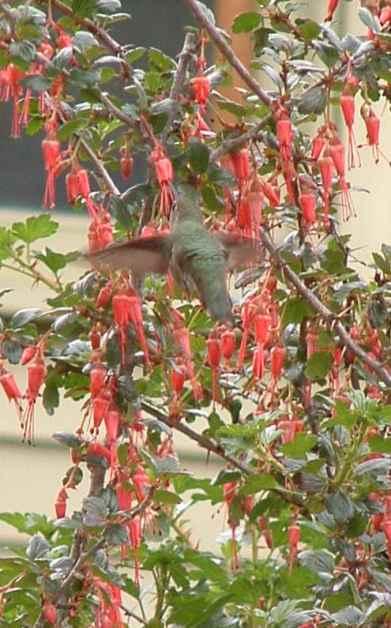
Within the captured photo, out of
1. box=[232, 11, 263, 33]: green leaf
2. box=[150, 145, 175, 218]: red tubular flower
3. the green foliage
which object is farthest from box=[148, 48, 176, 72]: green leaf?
box=[150, 145, 175, 218]: red tubular flower

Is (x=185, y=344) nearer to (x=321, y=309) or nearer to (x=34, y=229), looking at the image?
(x=321, y=309)

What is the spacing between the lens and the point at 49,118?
2.04 meters

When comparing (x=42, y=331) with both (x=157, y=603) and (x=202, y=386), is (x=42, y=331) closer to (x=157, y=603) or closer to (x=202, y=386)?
(x=202, y=386)

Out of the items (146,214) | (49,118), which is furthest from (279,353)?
(49,118)

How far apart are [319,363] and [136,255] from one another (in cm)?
33

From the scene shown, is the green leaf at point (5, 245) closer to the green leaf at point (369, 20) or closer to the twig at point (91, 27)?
the twig at point (91, 27)

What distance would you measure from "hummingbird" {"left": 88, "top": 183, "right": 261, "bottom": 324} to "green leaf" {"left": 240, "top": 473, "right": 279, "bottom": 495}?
211mm

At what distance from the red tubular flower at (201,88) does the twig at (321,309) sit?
21cm

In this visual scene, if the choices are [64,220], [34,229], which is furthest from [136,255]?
[64,220]

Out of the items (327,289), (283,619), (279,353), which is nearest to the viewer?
(283,619)

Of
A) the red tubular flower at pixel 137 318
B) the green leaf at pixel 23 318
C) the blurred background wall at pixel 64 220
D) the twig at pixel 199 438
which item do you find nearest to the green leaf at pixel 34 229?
the green leaf at pixel 23 318

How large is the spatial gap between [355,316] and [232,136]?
0.32 metres

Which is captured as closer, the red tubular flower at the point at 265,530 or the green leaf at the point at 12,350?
the green leaf at the point at 12,350

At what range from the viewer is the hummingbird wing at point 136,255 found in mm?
1887
